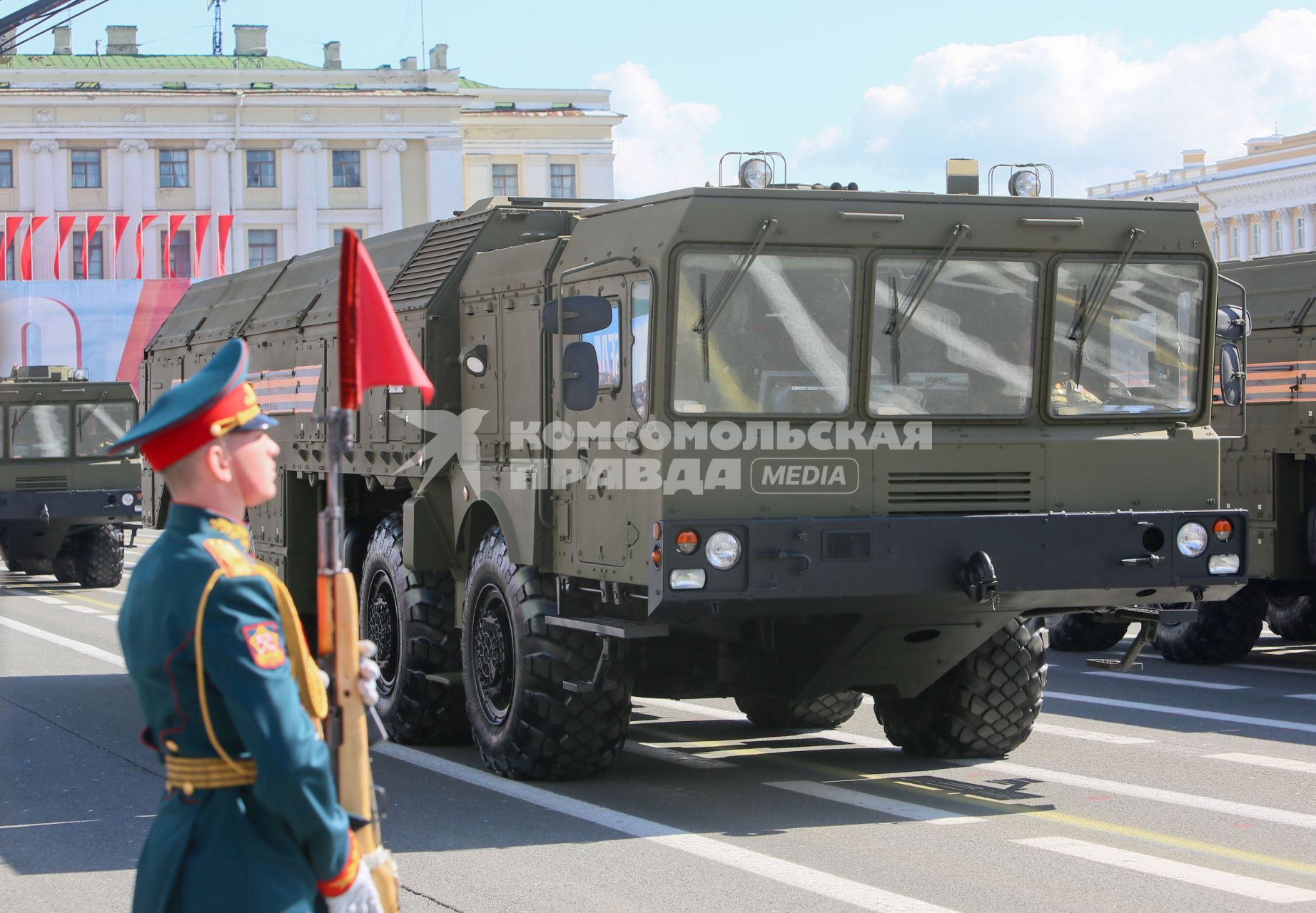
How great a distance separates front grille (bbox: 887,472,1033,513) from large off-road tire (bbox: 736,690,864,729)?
2.43 metres

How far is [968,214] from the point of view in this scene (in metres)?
9.04

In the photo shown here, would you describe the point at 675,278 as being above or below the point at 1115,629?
above

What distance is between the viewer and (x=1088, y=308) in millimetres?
9258

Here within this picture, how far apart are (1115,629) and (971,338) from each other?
832cm

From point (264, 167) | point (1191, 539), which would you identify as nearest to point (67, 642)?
point (1191, 539)

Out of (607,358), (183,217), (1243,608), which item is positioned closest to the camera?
(607,358)

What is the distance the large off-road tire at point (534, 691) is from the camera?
9.19 meters

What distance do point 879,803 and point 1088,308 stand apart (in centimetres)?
263

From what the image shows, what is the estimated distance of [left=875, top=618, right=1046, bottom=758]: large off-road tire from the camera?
990 centimetres

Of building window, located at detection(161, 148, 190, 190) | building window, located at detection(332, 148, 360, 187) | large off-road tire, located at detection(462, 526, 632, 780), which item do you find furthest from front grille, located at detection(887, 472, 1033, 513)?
building window, located at detection(332, 148, 360, 187)

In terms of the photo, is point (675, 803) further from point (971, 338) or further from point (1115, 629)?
point (1115, 629)

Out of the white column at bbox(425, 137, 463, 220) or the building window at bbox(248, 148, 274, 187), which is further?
the white column at bbox(425, 137, 463, 220)

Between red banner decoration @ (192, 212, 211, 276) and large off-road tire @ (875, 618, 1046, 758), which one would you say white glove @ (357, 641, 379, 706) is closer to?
large off-road tire @ (875, 618, 1046, 758)

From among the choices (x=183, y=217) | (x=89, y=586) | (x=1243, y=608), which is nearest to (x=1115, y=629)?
(x=1243, y=608)
